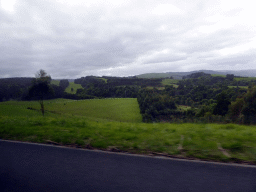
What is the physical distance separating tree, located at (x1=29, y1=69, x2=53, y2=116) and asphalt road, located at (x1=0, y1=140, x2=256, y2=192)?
25.2 metres

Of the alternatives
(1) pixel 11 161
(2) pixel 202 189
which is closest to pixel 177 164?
(2) pixel 202 189

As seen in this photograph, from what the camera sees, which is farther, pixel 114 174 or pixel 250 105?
pixel 250 105

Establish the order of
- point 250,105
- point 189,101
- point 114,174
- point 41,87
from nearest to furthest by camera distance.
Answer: point 114,174 < point 250,105 < point 41,87 < point 189,101

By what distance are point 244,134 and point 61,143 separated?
19.0 feet

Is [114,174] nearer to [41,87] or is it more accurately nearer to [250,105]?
[250,105]

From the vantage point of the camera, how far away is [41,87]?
90.9ft

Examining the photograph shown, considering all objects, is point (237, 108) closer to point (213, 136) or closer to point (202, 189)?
point (213, 136)

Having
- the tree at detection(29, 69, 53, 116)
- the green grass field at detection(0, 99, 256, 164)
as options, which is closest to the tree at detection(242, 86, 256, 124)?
the green grass field at detection(0, 99, 256, 164)

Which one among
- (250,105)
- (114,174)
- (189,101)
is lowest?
(189,101)

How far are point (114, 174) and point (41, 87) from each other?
92.7 feet

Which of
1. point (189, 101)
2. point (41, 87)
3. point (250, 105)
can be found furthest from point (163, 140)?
point (189, 101)

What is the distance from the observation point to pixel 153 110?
3212 centimetres

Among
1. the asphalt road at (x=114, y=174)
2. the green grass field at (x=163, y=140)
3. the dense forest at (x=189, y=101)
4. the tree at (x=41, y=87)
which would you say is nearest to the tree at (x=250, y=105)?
the dense forest at (x=189, y=101)

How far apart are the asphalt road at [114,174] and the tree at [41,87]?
25172 mm
